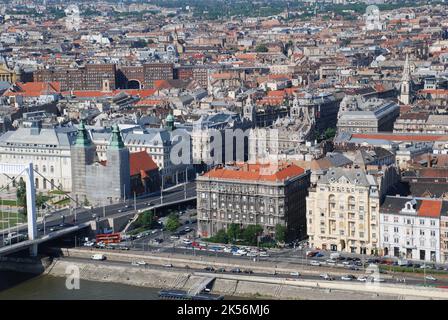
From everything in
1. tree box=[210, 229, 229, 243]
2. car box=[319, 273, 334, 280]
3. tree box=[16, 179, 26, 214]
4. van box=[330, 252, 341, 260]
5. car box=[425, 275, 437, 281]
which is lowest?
car box=[319, 273, 334, 280]

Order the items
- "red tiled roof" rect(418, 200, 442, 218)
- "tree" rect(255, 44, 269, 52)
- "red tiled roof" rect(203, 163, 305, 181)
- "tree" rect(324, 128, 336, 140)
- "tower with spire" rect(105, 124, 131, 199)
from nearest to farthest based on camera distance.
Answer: "red tiled roof" rect(418, 200, 442, 218), "red tiled roof" rect(203, 163, 305, 181), "tower with spire" rect(105, 124, 131, 199), "tree" rect(324, 128, 336, 140), "tree" rect(255, 44, 269, 52)

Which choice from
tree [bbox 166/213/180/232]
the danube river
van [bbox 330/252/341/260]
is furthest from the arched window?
the danube river

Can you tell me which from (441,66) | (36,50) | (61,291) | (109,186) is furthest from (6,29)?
(61,291)

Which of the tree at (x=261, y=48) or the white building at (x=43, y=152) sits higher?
the tree at (x=261, y=48)

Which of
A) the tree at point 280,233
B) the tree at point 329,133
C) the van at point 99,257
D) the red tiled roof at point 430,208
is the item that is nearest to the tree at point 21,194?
the van at point 99,257

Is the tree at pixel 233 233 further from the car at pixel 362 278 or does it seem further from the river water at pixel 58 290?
the car at pixel 362 278

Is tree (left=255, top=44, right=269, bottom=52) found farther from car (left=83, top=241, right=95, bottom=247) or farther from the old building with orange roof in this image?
car (left=83, top=241, right=95, bottom=247)

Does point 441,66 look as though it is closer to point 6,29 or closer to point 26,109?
point 26,109
